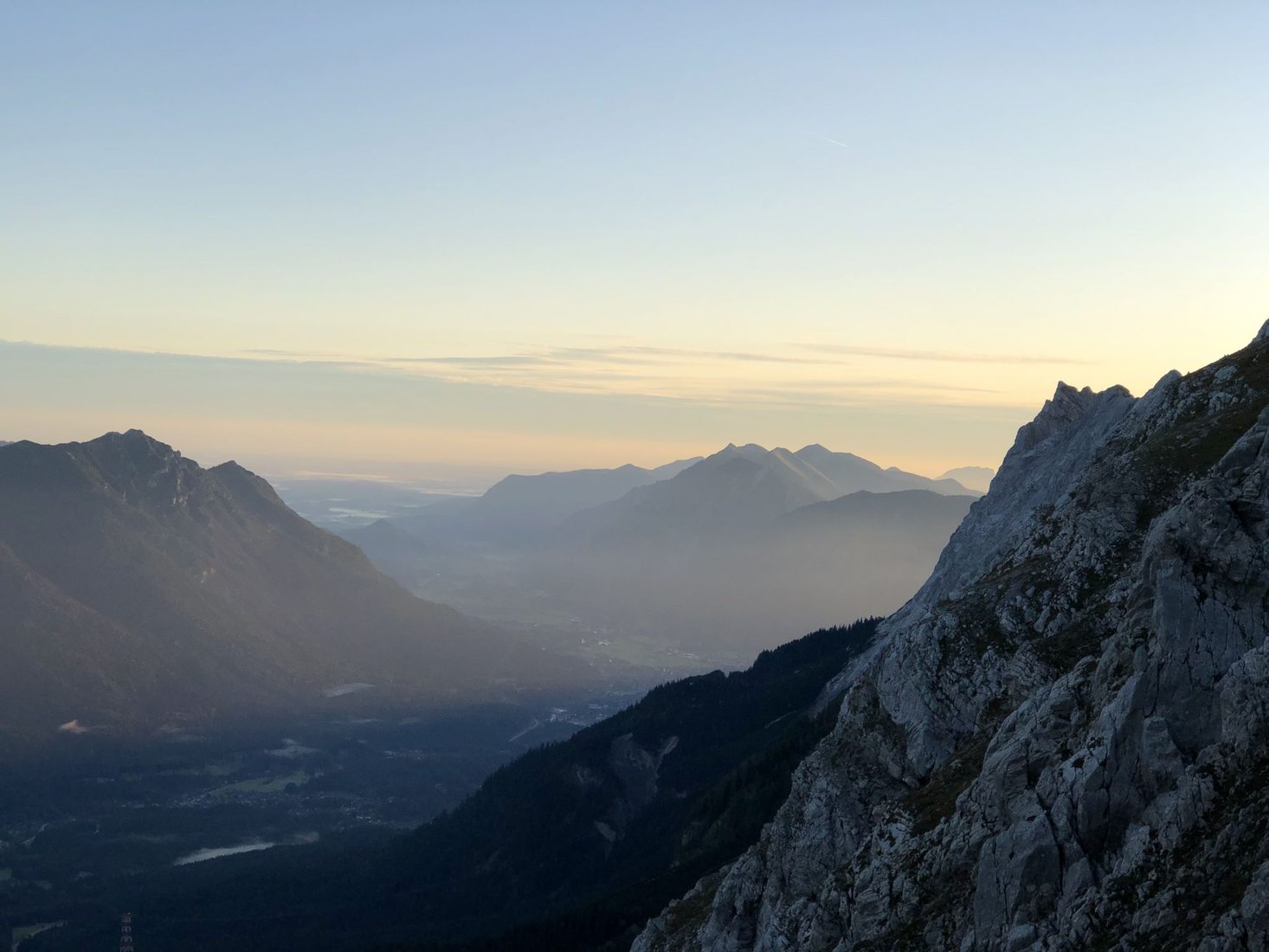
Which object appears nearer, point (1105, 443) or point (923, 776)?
point (923, 776)

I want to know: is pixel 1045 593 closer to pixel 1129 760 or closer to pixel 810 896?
pixel 810 896

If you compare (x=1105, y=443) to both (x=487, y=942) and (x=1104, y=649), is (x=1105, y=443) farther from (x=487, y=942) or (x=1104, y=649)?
(x=487, y=942)

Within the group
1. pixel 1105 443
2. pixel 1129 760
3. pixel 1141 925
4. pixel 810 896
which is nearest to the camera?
pixel 1141 925

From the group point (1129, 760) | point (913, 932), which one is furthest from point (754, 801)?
point (1129, 760)

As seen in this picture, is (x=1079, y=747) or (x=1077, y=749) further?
(x=1077, y=749)

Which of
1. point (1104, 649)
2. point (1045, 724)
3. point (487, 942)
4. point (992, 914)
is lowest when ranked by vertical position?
point (487, 942)

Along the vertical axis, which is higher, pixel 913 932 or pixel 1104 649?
pixel 1104 649

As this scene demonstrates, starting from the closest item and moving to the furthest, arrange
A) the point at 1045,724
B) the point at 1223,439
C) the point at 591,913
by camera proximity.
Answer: the point at 1045,724 < the point at 1223,439 < the point at 591,913

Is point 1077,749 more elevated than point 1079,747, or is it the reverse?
point 1079,747
